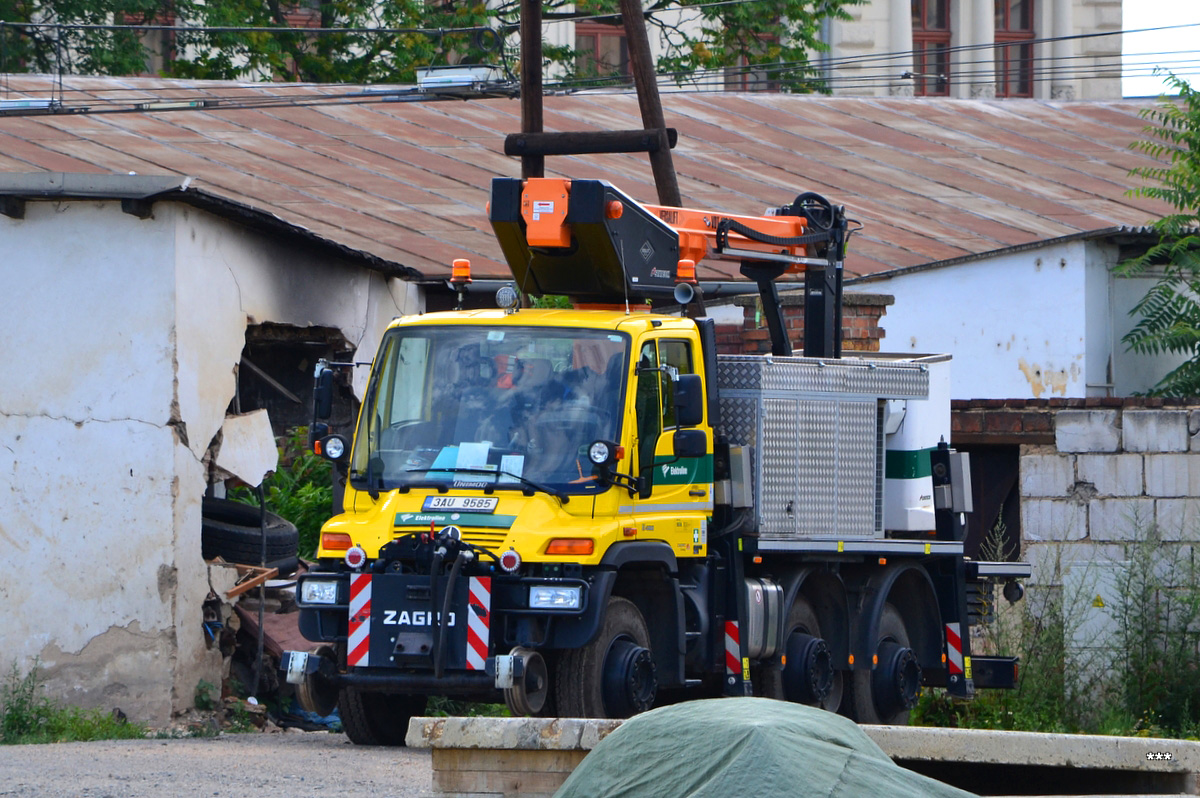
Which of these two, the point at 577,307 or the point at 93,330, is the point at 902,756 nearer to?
the point at 577,307

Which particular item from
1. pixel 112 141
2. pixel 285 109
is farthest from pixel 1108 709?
pixel 285 109

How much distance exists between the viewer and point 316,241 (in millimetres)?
13242

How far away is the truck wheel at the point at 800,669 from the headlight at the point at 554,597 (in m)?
2.13

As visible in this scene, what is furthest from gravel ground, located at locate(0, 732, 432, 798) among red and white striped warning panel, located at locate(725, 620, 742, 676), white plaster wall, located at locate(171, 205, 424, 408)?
white plaster wall, located at locate(171, 205, 424, 408)

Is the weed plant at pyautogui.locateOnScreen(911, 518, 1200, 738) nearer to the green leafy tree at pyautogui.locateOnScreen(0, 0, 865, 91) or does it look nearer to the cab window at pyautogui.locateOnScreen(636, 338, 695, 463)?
the cab window at pyautogui.locateOnScreen(636, 338, 695, 463)

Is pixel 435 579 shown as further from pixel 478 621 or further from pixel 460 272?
pixel 460 272

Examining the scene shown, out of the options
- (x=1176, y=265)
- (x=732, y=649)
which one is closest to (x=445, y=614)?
(x=732, y=649)

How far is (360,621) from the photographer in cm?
916

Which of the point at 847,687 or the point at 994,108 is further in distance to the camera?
the point at 994,108

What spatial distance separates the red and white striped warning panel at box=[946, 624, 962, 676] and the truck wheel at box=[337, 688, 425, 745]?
12.7 ft

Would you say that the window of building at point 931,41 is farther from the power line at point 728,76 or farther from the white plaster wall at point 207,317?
the white plaster wall at point 207,317

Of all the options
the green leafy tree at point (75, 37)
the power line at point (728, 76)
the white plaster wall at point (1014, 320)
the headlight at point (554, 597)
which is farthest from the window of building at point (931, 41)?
the headlight at point (554, 597)

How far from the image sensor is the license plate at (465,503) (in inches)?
364

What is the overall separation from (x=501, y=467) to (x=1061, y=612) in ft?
14.3
